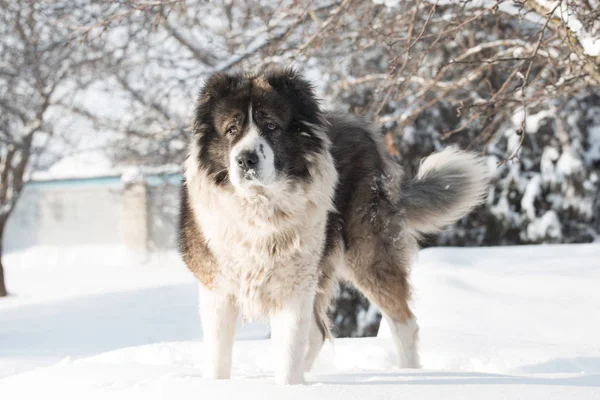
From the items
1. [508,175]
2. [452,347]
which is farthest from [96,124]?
[452,347]

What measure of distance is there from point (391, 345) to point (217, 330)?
176 centimetres

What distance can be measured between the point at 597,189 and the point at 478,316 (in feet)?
12.7

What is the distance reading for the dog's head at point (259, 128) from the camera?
3145 millimetres

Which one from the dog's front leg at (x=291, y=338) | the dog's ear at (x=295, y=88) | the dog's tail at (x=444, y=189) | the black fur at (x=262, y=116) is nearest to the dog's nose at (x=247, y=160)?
the black fur at (x=262, y=116)

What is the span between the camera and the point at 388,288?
4.23m

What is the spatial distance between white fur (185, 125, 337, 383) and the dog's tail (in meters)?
1.28

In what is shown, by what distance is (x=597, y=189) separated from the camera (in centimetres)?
846

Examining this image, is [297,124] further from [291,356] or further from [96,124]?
[96,124]

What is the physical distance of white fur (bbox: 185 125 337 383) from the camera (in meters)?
3.29

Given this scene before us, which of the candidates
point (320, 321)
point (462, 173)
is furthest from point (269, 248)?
point (462, 173)

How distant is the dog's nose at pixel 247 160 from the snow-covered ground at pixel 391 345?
38.5 inches

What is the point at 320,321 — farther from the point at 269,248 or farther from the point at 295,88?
the point at 295,88

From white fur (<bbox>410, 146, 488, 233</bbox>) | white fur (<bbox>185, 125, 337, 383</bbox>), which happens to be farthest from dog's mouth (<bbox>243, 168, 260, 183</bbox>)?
white fur (<bbox>410, 146, 488, 233</bbox>)

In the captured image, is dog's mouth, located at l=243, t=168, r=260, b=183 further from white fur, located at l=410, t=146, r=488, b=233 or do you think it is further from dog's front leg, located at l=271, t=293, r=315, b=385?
white fur, located at l=410, t=146, r=488, b=233
